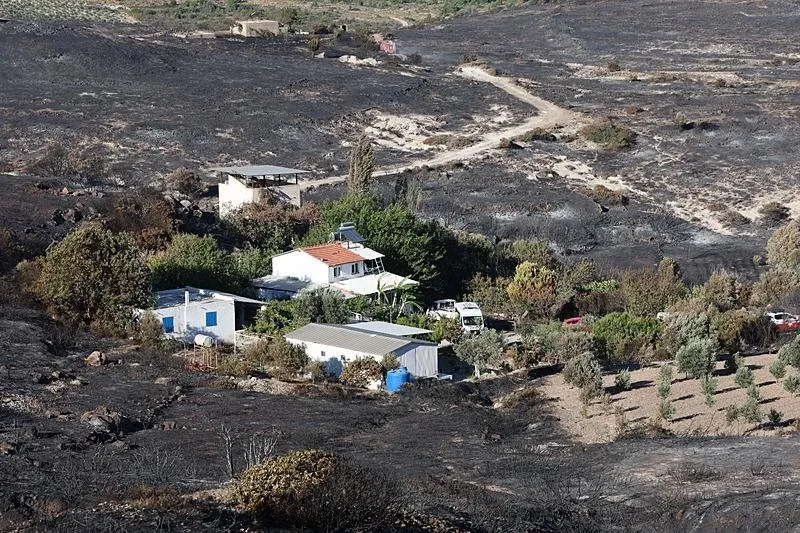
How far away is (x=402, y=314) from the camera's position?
1722 inches

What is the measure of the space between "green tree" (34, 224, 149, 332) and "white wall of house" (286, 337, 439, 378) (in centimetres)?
586

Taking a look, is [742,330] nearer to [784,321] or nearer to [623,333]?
[623,333]

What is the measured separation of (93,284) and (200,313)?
10.6 feet

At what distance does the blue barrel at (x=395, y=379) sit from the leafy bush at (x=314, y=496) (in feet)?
50.3

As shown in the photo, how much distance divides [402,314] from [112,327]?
31.3 feet

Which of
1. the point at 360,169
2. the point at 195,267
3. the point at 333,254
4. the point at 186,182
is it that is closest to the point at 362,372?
the point at 195,267


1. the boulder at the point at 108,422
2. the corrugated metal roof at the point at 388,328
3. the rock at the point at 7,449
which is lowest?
the corrugated metal roof at the point at 388,328

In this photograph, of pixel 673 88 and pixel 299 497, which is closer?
pixel 299 497

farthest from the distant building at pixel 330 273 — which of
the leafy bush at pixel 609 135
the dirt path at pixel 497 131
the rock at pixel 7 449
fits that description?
the leafy bush at pixel 609 135

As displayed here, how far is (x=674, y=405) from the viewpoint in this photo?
31969 mm

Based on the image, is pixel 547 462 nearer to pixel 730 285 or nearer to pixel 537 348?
pixel 537 348

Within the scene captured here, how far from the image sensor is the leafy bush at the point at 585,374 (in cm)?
3325

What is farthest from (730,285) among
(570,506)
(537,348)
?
(570,506)

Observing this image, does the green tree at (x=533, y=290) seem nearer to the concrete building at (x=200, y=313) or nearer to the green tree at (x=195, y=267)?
the green tree at (x=195, y=267)
